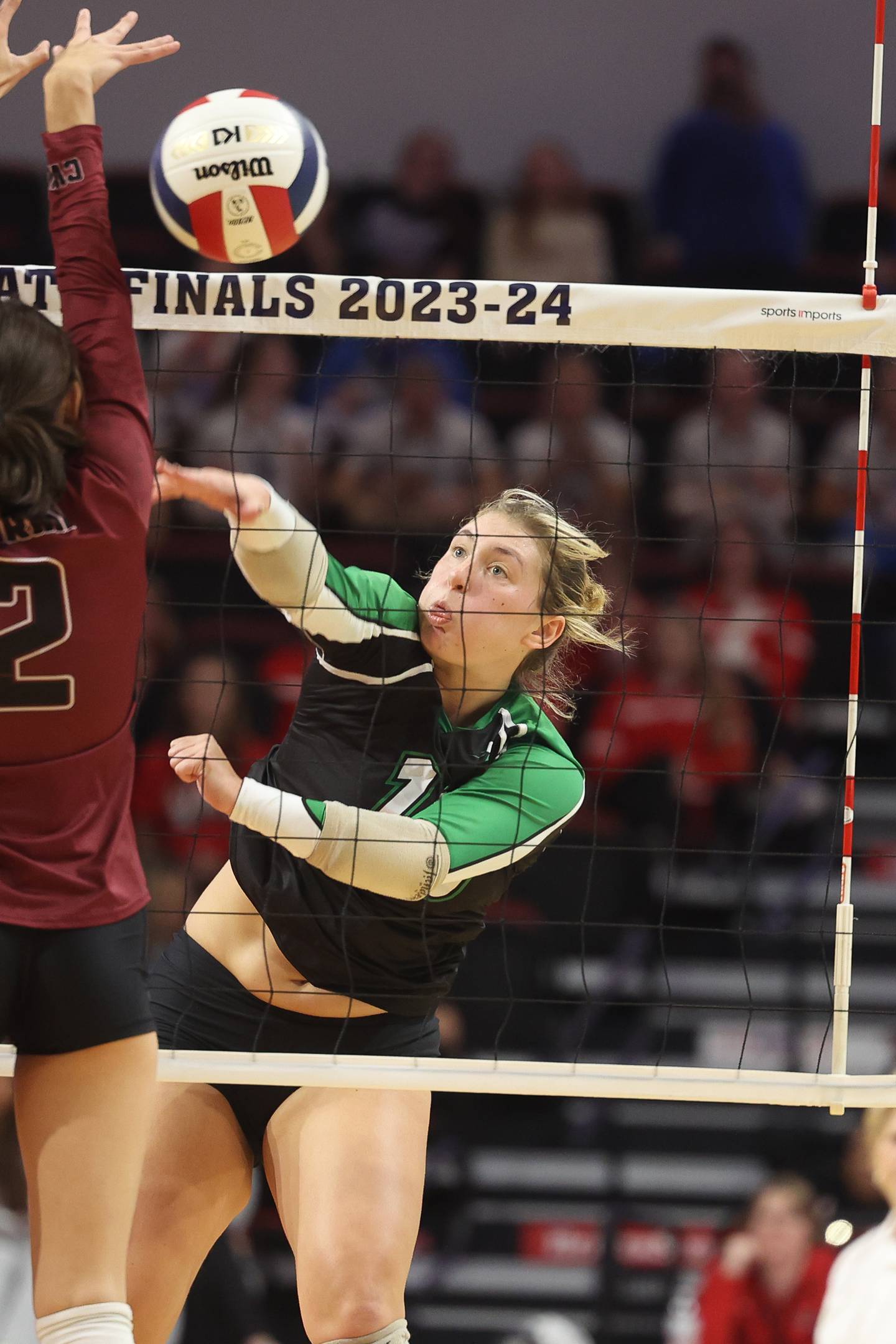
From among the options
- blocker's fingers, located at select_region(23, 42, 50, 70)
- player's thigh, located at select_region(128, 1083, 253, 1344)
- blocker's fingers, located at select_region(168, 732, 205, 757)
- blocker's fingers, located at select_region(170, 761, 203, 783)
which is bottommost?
player's thigh, located at select_region(128, 1083, 253, 1344)

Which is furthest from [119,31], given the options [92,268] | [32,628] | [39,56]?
[32,628]

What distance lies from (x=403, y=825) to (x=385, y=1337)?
899 millimetres

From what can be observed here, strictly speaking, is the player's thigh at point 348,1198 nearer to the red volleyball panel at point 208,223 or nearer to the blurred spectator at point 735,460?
the red volleyball panel at point 208,223

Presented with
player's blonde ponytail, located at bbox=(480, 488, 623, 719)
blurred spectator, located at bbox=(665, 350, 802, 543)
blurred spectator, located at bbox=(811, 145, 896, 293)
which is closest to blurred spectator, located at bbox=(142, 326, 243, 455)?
blurred spectator, located at bbox=(665, 350, 802, 543)

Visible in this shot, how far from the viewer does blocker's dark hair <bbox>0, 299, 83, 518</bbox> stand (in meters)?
2.26

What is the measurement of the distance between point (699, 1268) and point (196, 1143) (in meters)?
3.18

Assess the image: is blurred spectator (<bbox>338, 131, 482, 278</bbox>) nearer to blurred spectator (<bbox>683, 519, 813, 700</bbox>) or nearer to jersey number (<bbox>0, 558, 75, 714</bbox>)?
blurred spectator (<bbox>683, 519, 813, 700</bbox>)

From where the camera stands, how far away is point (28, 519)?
91.1 inches

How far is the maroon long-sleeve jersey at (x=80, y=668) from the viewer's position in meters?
2.33

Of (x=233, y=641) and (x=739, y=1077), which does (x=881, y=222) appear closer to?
(x=233, y=641)

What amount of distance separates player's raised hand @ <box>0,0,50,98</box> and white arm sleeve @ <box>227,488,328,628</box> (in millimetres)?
831

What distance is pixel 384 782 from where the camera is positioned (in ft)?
10.6

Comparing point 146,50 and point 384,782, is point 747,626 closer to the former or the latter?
point 384,782

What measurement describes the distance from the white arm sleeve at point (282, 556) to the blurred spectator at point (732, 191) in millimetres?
5226
